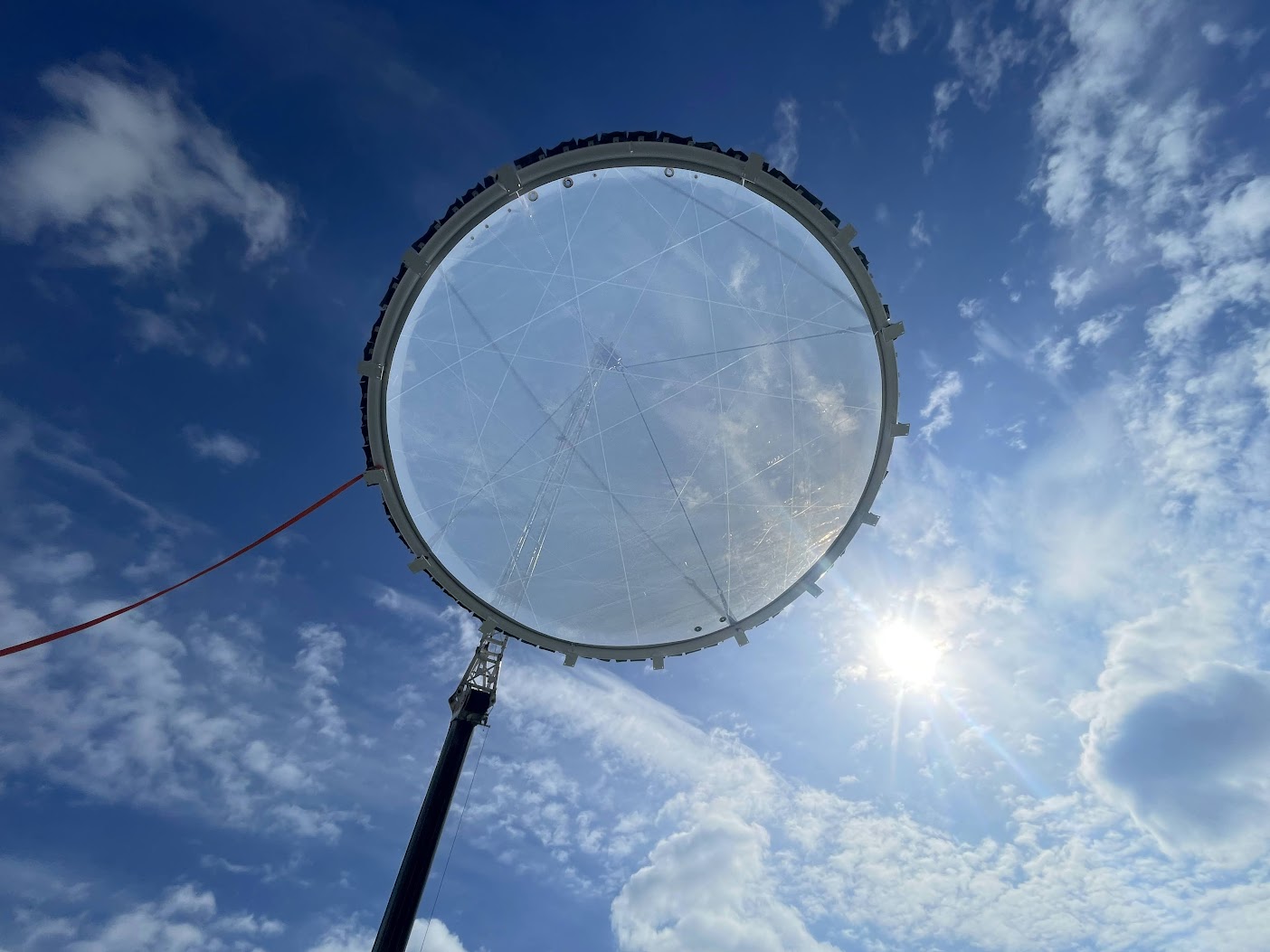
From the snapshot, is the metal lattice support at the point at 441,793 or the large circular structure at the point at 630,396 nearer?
the metal lattice support at the point at 441,793

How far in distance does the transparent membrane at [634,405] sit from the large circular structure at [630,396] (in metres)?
0.04

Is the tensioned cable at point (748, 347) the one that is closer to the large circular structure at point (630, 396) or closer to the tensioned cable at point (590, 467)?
the large circular structure at point (630, 396)

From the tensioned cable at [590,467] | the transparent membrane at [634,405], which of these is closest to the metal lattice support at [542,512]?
the transparent membrane at [634,405]

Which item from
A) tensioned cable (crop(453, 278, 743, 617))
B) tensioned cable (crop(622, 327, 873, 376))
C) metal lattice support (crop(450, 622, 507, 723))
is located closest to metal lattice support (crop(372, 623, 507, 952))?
metal lattice support (crop(450, 622, 507, 723))

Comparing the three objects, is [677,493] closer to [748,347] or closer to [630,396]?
[630,396]

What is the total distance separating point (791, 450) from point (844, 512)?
228cm

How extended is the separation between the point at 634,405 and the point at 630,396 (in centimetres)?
23

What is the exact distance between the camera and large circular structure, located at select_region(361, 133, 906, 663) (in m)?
13.2

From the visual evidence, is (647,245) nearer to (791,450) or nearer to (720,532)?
(791,450)

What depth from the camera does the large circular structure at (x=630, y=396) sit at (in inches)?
519

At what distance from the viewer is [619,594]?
15961 mm

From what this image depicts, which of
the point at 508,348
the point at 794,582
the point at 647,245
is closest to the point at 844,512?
the point at 794,582

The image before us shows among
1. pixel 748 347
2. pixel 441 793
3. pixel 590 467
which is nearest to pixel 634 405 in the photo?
pixel 590 467

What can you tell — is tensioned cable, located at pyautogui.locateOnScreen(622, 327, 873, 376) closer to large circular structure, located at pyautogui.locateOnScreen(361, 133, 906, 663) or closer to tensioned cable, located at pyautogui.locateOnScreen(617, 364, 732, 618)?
large circular structure, located at pyautogui.locateOnScreen(361, 133, 906, 663)
